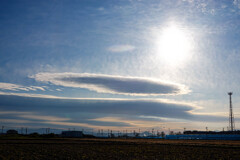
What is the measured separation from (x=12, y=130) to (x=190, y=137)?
139948 mm

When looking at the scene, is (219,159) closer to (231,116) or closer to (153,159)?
(153,159)

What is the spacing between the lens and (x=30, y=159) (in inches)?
1145

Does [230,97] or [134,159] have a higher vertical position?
[230,97]

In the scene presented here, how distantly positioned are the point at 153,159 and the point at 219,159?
8267 mm

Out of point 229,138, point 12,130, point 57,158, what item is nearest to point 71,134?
point 12,130

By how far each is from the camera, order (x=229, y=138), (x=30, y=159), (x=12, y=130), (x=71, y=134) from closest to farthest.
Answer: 1. (x=30, y=159)
2. (x=229, y=138)
3. (x=71, y=134)
4. (x=12, y=130)

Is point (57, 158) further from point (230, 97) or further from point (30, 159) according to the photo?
point (230, 97)

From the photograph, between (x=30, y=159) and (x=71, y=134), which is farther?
(x=71, y=134)

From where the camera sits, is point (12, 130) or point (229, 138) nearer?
point (229, 138)

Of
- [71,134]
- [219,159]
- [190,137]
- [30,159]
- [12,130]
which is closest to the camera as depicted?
[30,159]

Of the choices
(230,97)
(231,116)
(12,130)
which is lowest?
(12,130)

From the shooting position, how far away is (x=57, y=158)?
99.7 feet

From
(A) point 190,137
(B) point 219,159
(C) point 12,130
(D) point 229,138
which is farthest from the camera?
(C) point 12,130

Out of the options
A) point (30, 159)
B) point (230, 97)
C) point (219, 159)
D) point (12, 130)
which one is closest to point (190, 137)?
point (230, 97)
